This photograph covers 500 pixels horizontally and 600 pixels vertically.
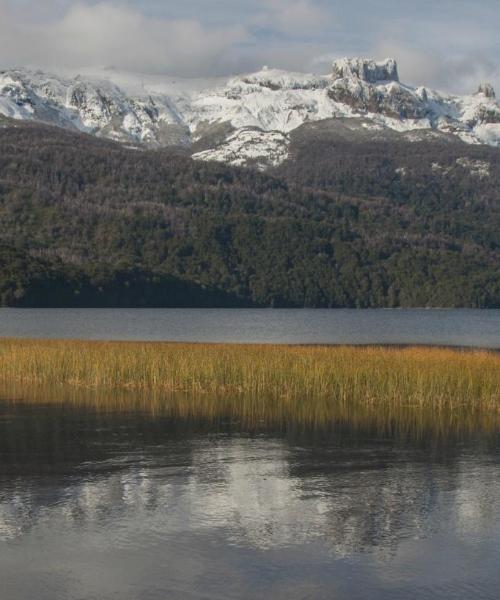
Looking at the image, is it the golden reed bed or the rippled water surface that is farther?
the golden reed bed

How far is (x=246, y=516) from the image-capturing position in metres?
23.1

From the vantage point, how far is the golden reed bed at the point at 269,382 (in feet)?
137

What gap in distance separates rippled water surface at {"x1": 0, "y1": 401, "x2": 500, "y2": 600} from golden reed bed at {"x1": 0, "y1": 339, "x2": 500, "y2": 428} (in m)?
6.25

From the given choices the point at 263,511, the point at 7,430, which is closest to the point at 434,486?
the point at 263,511

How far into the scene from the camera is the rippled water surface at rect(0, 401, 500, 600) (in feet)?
60.7

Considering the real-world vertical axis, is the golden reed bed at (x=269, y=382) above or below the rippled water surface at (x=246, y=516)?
above

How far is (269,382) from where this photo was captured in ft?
155

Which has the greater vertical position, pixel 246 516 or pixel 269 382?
pixel 269 382

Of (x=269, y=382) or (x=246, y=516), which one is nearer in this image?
(x=246, y=516)

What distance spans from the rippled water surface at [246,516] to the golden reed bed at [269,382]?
6.25 m

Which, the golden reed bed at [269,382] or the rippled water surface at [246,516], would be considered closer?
the rippled water surface at [246,516]

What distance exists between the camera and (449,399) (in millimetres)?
42625

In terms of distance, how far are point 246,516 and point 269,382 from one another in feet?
79.1

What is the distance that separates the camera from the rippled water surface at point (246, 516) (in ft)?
60.7
